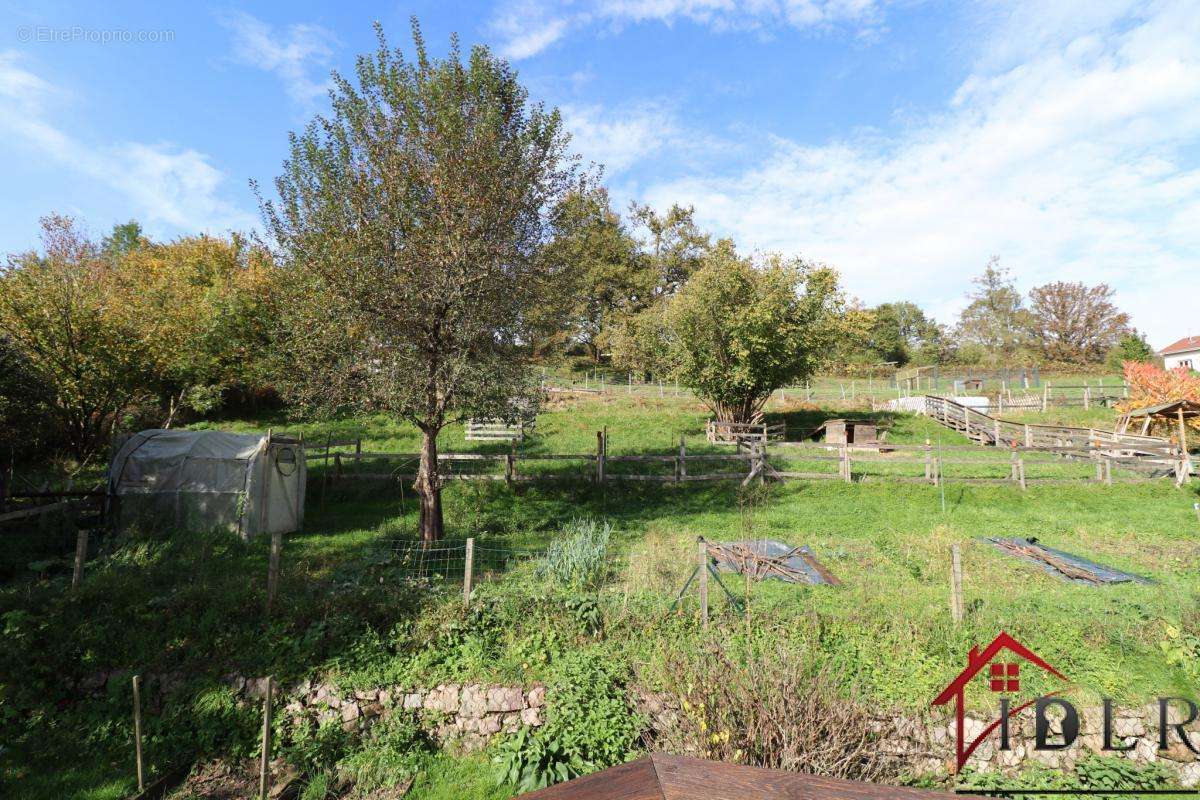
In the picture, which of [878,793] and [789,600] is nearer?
[878,793]

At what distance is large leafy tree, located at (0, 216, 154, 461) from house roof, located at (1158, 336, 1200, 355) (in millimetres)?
87956

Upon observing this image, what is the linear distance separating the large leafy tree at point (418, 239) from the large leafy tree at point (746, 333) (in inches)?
568

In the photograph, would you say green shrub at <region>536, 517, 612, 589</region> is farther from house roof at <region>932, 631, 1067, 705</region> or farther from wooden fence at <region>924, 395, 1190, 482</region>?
wooden fence at <region>924, 395, 1190, 482</region>

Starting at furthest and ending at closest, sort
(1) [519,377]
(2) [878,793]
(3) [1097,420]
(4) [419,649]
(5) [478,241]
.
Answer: (3) [1097,420] → (1) [519,377] → (5) [478,241] → (4) [419,649] → (2) [878,793]

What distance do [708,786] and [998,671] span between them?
6.56 meters

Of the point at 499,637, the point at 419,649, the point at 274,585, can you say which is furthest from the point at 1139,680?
the point at 274,585

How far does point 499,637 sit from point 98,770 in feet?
14.1

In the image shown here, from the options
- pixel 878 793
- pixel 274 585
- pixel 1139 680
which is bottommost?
pixel 1139 680

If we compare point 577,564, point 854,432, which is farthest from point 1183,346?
point 577,564

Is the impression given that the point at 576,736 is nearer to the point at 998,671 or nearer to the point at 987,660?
the point at 987,660

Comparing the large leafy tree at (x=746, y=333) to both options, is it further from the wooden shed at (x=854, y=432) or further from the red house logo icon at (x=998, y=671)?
the red house logo icon at (x=998, y=671)

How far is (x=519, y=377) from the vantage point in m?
12.4

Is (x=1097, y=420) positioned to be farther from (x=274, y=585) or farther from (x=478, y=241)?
(x=274, y=585)

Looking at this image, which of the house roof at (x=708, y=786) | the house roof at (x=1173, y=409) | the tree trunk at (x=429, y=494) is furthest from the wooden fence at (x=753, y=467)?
the house roof at (x=708, y=786)
